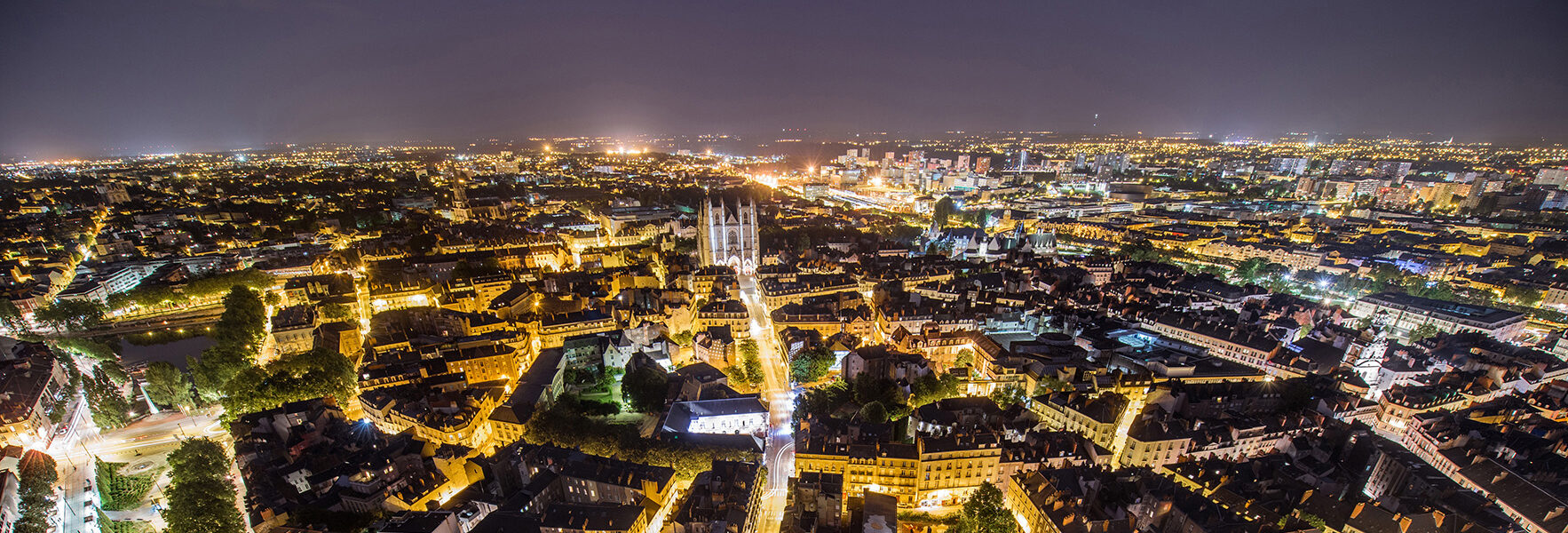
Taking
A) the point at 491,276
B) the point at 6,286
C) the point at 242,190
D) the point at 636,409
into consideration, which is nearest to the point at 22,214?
the point at 242,190

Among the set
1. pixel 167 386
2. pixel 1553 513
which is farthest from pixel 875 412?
pixel 167 386

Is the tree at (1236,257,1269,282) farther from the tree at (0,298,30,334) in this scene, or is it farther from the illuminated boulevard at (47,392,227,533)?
the tree at (0,298,30,334)

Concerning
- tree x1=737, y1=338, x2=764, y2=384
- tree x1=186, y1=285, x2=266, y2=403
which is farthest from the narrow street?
tree x1=186, y1=285, x2=266, y2=403

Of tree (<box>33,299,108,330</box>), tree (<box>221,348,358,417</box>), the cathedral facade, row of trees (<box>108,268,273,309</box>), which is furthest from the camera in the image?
the cathedral facade

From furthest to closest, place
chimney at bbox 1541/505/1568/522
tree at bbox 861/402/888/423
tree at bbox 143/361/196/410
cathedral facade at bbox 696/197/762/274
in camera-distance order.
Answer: cathedral facade at bbox 696/197/762/274
tree at bbox 143/361/196/410
tree at bbox 861/402/888/423
chimney at bbox 1541/505/1568/522

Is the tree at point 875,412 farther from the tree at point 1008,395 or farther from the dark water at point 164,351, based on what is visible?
the dark water at point 164,351

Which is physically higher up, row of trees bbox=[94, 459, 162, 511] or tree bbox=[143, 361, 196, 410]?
tree bbox=[143, 361, 196, 410]
